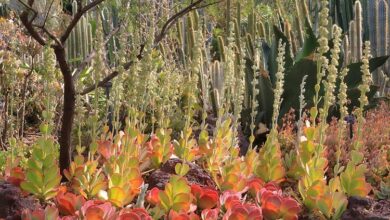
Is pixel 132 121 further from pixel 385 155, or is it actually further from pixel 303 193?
pixel 385 155

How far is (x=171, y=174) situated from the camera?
287 centimetres

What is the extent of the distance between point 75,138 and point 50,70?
259 cm

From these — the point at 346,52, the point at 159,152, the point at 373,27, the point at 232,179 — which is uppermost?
the point at 373,27

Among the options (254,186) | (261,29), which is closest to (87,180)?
(254,186)

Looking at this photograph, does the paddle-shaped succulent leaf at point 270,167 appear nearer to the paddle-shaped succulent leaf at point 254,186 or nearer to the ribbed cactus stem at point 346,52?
the paddle-shaped succulent leaf at point 254,186

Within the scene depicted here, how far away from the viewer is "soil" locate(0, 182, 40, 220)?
7.96ft

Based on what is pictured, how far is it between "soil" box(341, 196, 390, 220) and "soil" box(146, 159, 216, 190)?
2.07 ft

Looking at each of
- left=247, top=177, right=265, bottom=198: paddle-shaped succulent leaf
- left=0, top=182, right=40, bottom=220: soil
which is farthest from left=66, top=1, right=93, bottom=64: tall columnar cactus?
left=0, top=182, right=40, bottom=220: soil

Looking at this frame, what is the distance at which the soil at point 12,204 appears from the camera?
7.96ft

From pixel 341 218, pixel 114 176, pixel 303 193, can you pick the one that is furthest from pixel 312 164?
pixel 114 176

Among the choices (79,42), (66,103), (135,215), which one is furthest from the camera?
(79,42)

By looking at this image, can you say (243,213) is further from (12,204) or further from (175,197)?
(12,204)

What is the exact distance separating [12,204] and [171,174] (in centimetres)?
73

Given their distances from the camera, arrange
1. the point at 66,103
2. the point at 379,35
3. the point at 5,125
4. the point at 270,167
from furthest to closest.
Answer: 1. the point at 379,35
2. the point at 5,125
3. the point at 66,103
4. the point at 270,167
